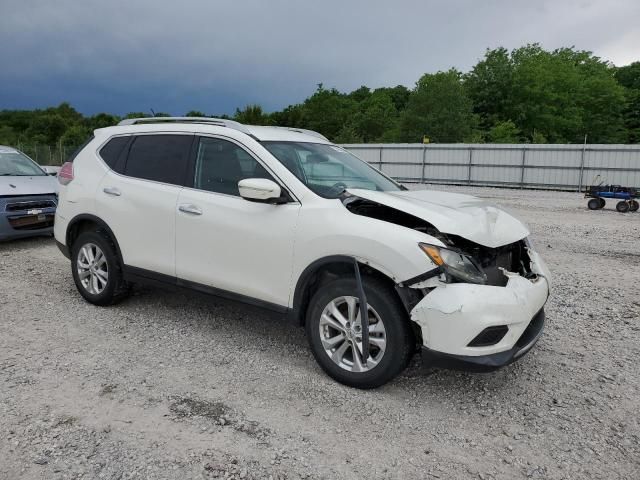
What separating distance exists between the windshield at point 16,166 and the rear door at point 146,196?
4.85m

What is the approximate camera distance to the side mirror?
350cm

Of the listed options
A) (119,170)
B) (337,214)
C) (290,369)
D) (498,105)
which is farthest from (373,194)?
A: (498,105)

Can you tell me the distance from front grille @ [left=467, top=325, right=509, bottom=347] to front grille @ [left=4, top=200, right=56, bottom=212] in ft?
24.6

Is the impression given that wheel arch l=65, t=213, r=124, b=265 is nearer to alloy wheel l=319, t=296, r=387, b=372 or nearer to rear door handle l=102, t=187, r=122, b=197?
rear door handle l=102, t=187, r=122, b=197

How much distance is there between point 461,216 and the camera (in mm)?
3367

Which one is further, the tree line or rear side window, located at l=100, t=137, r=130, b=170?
the tree line

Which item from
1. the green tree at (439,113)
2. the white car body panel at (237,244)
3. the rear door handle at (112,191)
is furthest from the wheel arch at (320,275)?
the green tree at (439,113)

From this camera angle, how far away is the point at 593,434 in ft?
9.55

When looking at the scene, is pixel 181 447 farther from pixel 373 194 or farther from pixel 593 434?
pixel 593 434

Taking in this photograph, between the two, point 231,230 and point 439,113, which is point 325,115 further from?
point 231,230

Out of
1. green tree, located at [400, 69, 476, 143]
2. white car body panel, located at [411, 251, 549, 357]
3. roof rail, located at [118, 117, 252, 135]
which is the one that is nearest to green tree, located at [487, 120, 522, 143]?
green tree, located at [400, 69, 476, 143]

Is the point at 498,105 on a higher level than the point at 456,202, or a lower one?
higher

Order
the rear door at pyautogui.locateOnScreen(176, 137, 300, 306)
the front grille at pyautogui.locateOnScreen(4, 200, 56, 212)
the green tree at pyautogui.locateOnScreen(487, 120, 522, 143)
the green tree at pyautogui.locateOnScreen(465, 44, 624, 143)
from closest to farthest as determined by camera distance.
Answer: the rear door at pyautogui.locateOnScreen(176, 137, 300, 306) < the front grille at pyautogui.locateOnScreen(4, 200, 56, 212) < the green tree at pyautogui.locateOnScreen(487, 120, 522, 143) < the green tree at pyautogui.locateOnScreen(465, 44, 624, 143)

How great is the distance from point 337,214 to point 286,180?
56cm
